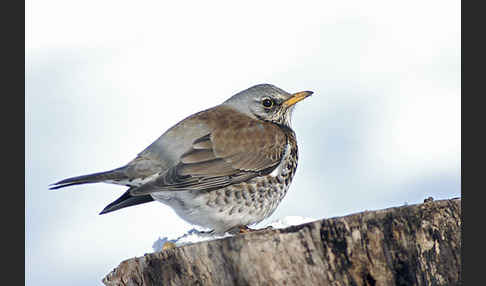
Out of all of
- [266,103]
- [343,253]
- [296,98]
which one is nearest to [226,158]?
[266,103]

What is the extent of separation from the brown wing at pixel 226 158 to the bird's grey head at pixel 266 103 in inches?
13.8

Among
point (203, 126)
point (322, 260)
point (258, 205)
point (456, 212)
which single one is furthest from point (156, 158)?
point (456, 212)

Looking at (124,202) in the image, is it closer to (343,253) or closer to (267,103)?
(267,103)

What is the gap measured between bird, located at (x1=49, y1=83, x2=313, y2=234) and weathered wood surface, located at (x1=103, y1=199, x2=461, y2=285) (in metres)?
1.46

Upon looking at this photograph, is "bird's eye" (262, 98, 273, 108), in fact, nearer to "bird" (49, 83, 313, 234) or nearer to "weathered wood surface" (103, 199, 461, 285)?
"bird" (49, 83, 313, 234)

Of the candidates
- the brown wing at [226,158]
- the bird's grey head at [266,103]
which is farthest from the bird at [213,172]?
the bird's grey head at [266,103]

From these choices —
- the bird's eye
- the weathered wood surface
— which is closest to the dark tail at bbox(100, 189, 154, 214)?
the weathered wood surface

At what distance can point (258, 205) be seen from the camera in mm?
6020

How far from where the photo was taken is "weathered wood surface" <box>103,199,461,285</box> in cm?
417

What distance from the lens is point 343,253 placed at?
4168 millimetres

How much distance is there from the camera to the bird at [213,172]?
5.82 metres

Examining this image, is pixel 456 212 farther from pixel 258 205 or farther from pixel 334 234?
pixel 258 205

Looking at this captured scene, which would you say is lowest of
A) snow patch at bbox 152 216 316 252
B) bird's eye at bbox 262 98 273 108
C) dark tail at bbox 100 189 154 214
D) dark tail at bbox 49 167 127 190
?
snow patch at bbox 152 216 316 252

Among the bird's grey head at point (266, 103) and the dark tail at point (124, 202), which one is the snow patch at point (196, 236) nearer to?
the dark tail at point (124, 202)
